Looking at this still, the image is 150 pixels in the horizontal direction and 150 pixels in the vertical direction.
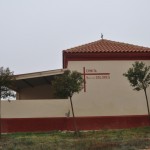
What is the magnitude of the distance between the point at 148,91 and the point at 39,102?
6415 mm

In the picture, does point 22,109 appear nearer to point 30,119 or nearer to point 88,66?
point 30,119

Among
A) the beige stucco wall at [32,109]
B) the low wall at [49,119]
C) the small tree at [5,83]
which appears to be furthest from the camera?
the beige stucco wall at [32,109]

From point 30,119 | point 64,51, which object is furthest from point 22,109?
point 64,51

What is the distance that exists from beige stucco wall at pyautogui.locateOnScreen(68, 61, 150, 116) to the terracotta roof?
2.36 ft

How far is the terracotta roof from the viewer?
73.5 feet

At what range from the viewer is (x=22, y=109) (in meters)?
21.5

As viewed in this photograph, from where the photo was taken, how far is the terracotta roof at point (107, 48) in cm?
2241

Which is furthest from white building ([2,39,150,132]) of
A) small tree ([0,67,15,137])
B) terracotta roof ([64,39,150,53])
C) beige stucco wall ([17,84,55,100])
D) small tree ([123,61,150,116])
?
beige stucco wall ([17,84,55,100])

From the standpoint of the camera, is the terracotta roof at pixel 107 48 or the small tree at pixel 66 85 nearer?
the small tree at pixel 66 85

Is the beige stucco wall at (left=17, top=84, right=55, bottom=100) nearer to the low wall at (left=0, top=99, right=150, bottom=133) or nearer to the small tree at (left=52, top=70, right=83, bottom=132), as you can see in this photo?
the low wall at (left=0, top=99, right=150, bottom=133)

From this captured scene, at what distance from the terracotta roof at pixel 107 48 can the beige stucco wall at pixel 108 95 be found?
2.36 feet

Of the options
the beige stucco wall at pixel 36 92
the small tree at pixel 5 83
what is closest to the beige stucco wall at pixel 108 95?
the small tree at pixel 5 83

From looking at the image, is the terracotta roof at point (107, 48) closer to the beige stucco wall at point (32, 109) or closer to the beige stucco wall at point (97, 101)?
the beige stucco wall at point (97, 101)

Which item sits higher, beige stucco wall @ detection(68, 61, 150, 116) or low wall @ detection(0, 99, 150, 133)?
beige stucco wall @ detection(68, 61, 150, 116)
